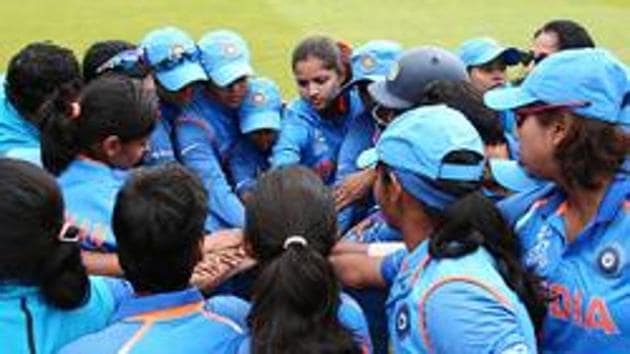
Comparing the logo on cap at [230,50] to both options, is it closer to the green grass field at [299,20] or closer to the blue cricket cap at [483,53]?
the blue cricket cap at [483,53]

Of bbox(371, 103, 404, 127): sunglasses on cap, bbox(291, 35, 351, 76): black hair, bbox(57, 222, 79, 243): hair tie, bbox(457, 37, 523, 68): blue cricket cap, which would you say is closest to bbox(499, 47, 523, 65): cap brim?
bbox(457, 37, 523, 68): blue cricket cap

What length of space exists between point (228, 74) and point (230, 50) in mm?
157

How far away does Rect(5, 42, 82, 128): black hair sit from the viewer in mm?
3811

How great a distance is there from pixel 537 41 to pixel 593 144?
9.27 ft

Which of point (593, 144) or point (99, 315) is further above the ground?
point (593, 144)

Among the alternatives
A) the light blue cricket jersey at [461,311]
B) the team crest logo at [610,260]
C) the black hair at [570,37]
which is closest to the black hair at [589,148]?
the team crest logo at [610,260]

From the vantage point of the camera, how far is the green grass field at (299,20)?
10125mm

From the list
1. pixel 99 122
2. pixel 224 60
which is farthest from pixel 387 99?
pixel 224 60

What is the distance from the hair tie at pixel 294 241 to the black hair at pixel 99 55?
2238 millimetres

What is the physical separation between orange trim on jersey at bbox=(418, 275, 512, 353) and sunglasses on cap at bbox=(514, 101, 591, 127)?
20.7 inches

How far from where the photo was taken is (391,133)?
2.41 metres

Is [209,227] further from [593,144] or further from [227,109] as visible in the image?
[593,144]

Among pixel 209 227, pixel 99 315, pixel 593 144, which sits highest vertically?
pixel 593 144

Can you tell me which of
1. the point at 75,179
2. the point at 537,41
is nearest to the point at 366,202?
the point at 75,179
